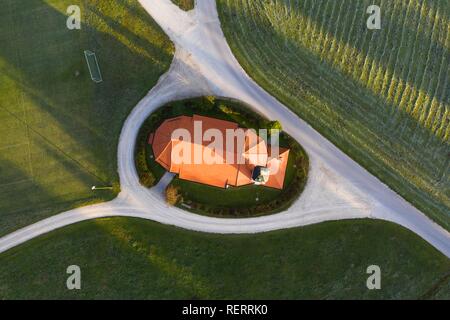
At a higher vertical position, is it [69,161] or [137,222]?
[69,161]

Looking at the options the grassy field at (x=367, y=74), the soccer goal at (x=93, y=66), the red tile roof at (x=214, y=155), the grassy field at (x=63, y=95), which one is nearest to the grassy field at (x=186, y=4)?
the grassy field at (x=367, y=74)

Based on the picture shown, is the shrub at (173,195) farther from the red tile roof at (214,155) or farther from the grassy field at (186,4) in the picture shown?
the grassy field at (186,4)

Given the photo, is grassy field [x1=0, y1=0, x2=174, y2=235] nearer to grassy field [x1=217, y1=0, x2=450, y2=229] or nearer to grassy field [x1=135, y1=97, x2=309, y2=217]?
grassy field [x1=135, y1=97, x2=309, y2=217]

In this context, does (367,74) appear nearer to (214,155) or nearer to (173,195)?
(214,155)

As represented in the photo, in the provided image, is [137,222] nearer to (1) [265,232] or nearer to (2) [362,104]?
(1) [265,232]

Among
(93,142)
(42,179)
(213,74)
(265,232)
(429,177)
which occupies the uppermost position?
(213,74)
